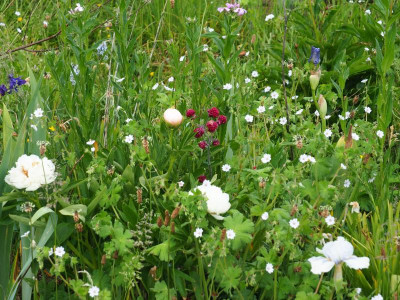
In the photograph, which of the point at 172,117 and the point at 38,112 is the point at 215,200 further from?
the point at 38,112

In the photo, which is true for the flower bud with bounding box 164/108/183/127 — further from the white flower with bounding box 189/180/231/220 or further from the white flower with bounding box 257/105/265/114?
the white flower with bounding box 257/105/265/114

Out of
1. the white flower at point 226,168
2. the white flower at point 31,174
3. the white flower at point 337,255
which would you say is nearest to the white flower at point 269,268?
the white flower at point 337,255

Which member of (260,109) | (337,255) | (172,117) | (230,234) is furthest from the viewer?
(260,109)

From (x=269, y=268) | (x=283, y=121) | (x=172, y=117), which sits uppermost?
(x=172, y=117)

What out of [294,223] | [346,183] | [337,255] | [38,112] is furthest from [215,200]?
[38,112]

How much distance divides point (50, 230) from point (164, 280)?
14.3 inches

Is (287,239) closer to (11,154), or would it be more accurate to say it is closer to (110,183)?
(110,183)

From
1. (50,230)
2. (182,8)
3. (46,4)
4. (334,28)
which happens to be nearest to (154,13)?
(182,8)

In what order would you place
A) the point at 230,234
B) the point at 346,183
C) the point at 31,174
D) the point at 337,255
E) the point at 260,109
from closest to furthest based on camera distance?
the point at 337,255, the point at 230,234, the point at 31,174, the point at 346,183, the point at 260,109

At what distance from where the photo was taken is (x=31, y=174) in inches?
64.8

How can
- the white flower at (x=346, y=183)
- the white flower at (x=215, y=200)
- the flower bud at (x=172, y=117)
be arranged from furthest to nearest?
the white flower at (x=346, y=183), the flower bud at (x=172, y=117), the white flower at (x=215, y=200)

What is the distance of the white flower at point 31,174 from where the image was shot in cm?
165

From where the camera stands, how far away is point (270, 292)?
67.4 inches

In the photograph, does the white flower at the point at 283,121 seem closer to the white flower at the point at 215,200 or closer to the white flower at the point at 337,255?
the white flower at the point at 215,200
